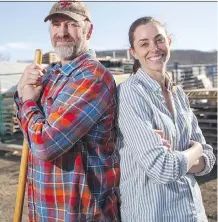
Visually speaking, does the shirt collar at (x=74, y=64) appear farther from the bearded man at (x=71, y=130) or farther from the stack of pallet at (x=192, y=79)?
the stack of pallet at (x=192, y=79)

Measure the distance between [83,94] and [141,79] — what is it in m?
0.31

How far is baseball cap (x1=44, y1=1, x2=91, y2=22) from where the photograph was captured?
1.73 metres

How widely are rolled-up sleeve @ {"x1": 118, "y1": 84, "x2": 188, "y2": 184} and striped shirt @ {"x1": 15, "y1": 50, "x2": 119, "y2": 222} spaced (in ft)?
0.31

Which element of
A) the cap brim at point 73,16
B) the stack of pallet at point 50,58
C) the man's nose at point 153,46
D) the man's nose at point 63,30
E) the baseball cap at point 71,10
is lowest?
the man's nose at point 153,46

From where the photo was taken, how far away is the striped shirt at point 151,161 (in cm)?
152

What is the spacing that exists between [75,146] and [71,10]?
2.24ft

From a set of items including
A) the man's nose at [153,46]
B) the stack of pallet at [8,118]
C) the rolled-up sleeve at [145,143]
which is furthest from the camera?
the stack of pallet at [8,118]

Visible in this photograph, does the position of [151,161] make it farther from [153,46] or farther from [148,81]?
Result: [153,46]

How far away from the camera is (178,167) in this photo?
152 cm

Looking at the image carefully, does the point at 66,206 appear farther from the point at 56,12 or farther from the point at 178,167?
the point at 56,12

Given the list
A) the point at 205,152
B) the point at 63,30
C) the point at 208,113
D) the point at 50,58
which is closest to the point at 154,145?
the point at 205,152

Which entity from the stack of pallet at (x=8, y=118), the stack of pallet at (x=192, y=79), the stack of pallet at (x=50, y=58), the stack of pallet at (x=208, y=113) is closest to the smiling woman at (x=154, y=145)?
the stack of pallet at (x=208, y=113)

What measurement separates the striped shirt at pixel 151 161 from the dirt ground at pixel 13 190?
3173mm

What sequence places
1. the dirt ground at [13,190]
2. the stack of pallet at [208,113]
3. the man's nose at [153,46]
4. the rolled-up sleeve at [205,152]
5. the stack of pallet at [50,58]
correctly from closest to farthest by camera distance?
the man's nose at [153,46] < the rolled-up sleeve at [205,152] < the dirt ground at [13,190] < the stack of pallet at [208,113] < the stack of pallet at [50,58]
